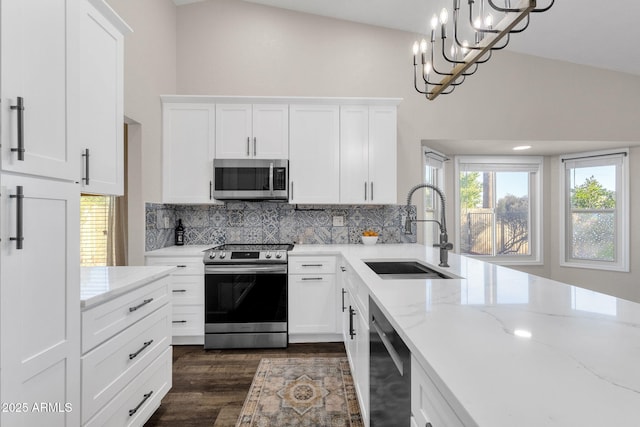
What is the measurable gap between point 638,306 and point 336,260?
2.13 metres

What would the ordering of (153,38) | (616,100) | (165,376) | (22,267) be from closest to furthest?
1. (22,267)
2. (165,376)
3. (153,38)
4. (616,100)

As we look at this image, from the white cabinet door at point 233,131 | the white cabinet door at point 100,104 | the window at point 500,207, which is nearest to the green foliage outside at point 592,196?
the window at point 500,207

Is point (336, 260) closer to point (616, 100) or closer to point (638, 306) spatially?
point (638, 306)

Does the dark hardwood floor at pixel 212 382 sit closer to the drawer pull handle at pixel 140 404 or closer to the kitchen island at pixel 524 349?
the drawer pull handle at pixel 140 404

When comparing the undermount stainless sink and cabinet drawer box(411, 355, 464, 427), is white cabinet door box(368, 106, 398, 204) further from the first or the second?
cabinet drawer box(411, 355, 464, 427)

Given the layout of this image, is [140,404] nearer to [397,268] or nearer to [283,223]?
[397,268]

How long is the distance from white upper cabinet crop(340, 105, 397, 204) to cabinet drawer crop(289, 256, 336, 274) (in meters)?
0.64

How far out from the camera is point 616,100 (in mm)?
3566

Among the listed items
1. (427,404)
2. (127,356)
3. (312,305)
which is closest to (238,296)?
(312,305)

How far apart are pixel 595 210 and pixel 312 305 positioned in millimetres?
3715

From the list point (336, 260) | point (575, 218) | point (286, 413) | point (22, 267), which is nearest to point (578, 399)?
point (22, 267)

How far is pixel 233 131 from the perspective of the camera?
3195mm

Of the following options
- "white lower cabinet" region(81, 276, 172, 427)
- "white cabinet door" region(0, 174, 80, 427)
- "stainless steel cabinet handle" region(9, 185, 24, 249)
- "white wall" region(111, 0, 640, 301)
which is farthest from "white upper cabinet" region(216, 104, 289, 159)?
"stainless steel cabinet handle" region(9, 185, 24, 249)

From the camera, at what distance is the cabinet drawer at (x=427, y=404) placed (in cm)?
65
